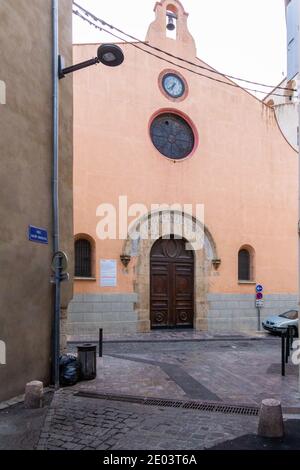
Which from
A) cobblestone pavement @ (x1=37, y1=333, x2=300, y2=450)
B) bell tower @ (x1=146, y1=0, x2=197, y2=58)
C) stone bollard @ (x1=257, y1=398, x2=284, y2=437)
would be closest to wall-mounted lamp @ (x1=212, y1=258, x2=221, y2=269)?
cobblestone pavement @ (x1=37, y1=333, x2=300, y2=450)

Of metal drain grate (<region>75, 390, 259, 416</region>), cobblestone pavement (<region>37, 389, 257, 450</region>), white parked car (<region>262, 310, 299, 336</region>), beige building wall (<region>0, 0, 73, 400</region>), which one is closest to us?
cobblestone pavement (<region>37, 389, 257, 450</region>)

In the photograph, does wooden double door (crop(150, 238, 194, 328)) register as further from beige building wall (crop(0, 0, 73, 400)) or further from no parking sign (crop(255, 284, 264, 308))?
beige building wall (crop(0, 0, 73, 400))

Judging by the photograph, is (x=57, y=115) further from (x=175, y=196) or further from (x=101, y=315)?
(x=175, y=196)

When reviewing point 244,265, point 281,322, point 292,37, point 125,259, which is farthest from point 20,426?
point 244,265

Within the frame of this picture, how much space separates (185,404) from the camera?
23.4ft

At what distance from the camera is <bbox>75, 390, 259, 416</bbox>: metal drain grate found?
681cm

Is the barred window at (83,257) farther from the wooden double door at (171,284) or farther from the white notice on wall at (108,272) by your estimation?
the wooden double door at (171,284)

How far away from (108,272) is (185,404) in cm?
957

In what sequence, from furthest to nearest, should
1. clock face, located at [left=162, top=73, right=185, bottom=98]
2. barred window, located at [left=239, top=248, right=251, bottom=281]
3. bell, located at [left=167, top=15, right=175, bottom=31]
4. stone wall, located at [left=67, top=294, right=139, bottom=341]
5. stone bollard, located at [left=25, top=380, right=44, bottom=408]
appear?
barred window, located at [left=239, top=248, right=251, bottom=281], bell, located at [left=167, top=15, right=175, bottom=31], clock face, located at [left=162, top=73, right=185, bottom=98], stone wall, located at [left=67, top=294, right=139, bottom=341], stone bollard, located at [left=25, top=380, right=44, bottom=408]

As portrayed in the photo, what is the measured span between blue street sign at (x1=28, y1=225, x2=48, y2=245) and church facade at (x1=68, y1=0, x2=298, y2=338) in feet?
25.6

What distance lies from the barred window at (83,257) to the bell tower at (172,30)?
8.21 metres

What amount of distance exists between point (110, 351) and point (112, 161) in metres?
7.10

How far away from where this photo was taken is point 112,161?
1680cm
